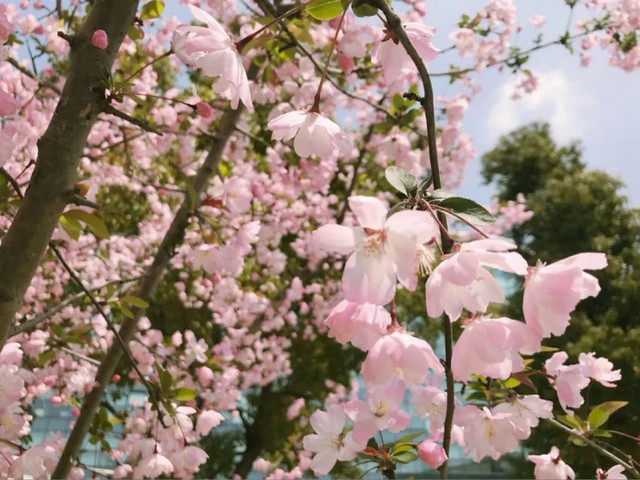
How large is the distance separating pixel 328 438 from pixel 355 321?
586 mm

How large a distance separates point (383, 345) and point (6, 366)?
89cm

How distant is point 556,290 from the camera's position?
692mm

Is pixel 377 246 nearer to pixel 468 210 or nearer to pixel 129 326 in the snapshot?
pixel 468 210

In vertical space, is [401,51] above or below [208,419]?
above

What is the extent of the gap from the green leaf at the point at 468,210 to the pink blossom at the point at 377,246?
45 millimetres

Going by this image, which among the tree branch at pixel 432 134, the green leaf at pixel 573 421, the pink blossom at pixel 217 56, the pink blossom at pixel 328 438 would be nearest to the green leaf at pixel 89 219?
the pink blossom at pixel 217 56

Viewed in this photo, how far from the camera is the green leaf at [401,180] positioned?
72 cm

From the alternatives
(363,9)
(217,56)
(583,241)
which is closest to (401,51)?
(363,9)

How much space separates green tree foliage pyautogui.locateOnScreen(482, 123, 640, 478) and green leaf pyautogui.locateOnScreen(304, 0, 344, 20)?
745 cm

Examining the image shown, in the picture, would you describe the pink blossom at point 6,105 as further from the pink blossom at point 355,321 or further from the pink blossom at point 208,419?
the pink blossom at point 208,419

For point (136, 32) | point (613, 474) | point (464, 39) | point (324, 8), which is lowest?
point (613, 474)

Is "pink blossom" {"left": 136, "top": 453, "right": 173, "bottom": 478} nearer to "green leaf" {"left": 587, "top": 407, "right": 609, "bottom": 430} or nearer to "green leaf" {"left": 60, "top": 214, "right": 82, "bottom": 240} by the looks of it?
"green leaf" {"left": 60, "top": 214, "right": 82, "bottom": 240}

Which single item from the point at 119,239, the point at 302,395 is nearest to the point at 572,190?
the point at 302,395

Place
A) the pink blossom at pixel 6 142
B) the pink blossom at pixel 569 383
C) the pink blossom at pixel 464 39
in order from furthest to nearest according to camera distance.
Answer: the pink blossom at pixel 464 39, the pink blossom at pixel 569 383, the pink blossom at pixel 6 142
